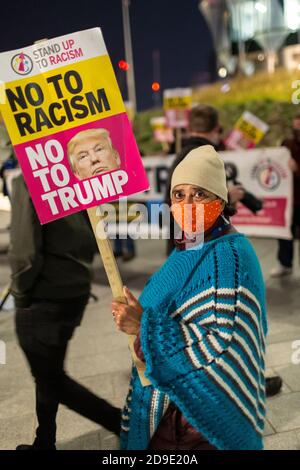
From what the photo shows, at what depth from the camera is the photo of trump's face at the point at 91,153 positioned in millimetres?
1802

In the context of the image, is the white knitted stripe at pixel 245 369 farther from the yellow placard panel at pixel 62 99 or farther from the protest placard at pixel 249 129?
the protest placard at pixel 249 129

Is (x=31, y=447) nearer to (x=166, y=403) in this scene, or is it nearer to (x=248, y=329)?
(x=166, y=403)

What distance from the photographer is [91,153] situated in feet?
5.92

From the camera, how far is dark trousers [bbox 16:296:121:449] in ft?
7.81

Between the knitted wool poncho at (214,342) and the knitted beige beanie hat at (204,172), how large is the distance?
20 centimetres

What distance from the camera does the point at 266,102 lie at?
14.2 m

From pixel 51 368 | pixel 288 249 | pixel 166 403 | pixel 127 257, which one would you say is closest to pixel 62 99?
pixel 166 403

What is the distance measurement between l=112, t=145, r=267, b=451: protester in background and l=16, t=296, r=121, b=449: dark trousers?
0.72 meters

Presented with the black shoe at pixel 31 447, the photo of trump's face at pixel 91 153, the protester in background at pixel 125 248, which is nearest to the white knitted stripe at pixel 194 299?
the photo of trump's face at pixel 91 153

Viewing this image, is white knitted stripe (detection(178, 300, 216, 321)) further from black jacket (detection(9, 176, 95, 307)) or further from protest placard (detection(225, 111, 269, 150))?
protest placard (detection(225, 111, 269, 150))

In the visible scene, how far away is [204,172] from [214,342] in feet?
2.03

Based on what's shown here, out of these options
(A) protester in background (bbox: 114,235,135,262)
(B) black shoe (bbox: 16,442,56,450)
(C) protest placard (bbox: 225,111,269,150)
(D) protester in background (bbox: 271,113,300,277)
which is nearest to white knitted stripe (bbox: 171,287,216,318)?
(B) black shoe (bbox: 16,442,56,450)
